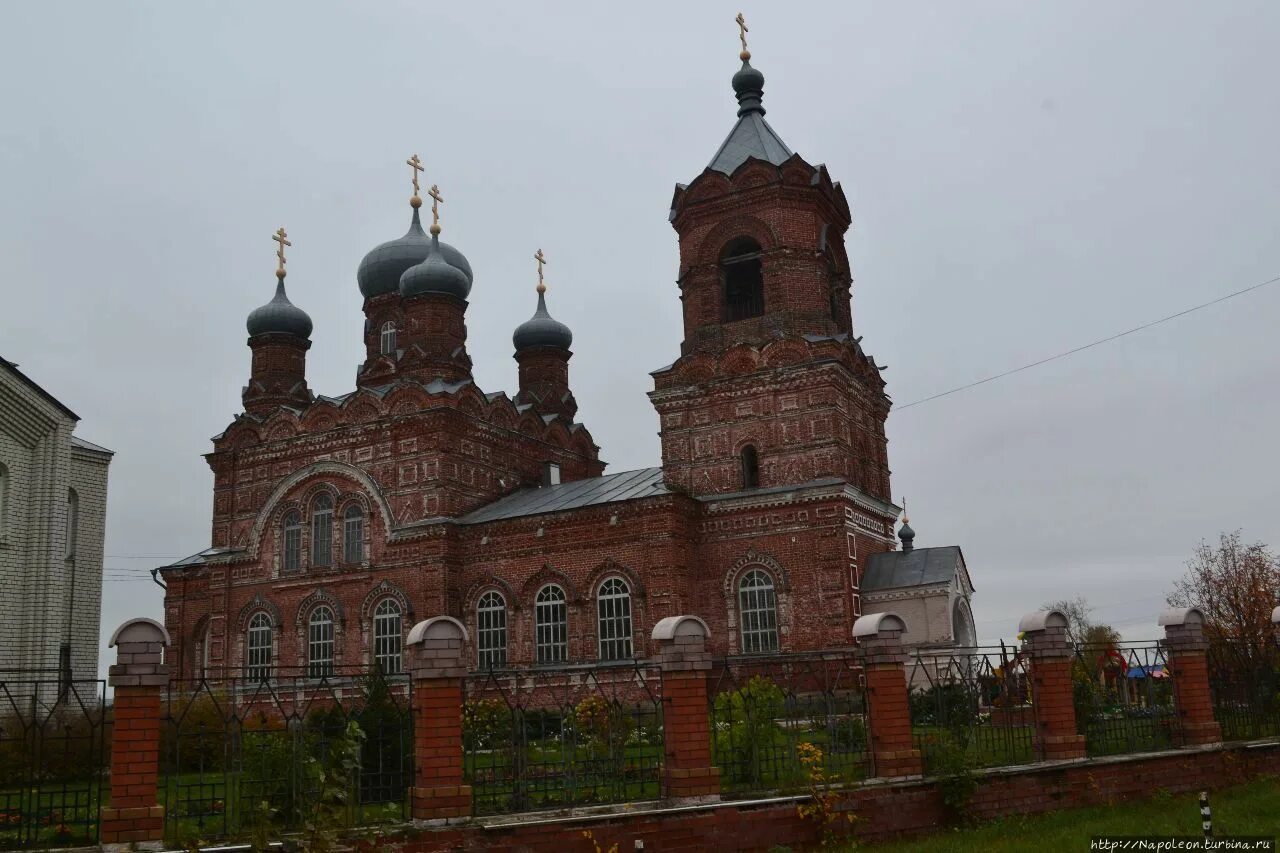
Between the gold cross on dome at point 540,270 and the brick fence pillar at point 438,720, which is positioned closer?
the brick fence pillar at point 438,720

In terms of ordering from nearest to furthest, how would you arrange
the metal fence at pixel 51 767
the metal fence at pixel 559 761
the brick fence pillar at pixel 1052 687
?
the metal fence at pixel 51 767 < the metal fence at pixel 559 761 < the brick fence pillar at pixel 1052 687

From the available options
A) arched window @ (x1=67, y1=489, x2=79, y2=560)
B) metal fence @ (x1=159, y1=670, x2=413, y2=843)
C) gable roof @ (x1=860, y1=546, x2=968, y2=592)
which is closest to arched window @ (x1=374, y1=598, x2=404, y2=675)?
arched window @ (x1=67, y1=489, x2=79, y2=560)

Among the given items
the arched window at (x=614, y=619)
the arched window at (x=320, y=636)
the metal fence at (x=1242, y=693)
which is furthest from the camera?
the arched window at (x=320, y=636)

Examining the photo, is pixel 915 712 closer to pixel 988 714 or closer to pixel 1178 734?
pixel 988 714

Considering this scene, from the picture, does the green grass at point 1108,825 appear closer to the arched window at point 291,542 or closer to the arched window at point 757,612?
the arched window at point 757,612

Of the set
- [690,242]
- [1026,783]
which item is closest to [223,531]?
[690,242]

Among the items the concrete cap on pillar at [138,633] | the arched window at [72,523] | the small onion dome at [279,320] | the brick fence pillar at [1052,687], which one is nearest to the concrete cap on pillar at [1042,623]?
the brick fence pillar at [1052,687]

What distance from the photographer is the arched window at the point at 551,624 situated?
22797 millimetres

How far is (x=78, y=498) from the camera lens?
1953cm

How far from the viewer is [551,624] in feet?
75.5

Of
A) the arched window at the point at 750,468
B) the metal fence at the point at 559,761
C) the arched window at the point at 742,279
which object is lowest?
the metal fence at the point at 559,761

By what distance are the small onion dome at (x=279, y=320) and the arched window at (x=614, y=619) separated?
41.1ft

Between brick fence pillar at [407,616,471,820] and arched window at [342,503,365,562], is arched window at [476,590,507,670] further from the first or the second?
brick fence pillar at [407,616,471,820]

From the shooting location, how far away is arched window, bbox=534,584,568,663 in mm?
22797
